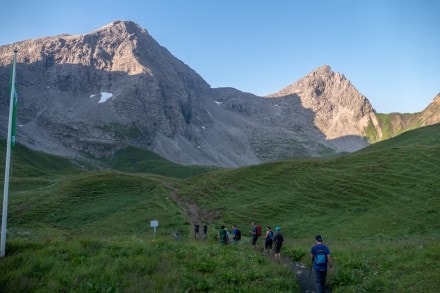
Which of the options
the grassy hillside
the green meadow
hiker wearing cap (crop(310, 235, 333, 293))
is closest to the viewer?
hiker wearing cap (crop(310, 235, 333, 293))

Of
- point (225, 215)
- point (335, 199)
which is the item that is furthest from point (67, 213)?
point (335, 199)

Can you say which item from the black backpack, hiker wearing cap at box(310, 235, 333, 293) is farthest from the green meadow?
the black backpack

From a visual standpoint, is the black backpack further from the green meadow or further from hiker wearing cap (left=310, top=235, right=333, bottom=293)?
the green meadow

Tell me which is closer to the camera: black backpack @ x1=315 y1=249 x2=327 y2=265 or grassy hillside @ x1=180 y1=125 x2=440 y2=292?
black backpack @ x1=315 y1=249 x2=327 y2=265

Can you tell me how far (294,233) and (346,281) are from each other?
28.9 meters

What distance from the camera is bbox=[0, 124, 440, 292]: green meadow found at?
56.6 ft

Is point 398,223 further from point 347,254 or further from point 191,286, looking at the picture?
point 191,286

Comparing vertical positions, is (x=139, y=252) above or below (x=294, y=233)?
above

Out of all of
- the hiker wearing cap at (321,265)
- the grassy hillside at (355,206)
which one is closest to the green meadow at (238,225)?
the grassy hillside at (355,206)

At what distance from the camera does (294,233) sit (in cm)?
4716

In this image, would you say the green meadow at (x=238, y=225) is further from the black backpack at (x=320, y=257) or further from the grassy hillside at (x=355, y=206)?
the black backpack at (x=320, y=257)

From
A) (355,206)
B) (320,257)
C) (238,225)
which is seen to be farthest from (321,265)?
(355,206)

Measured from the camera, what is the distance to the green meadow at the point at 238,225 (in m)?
17.2

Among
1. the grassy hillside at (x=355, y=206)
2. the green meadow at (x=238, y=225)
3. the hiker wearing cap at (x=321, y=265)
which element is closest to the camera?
the hiker wearing cap at (x=321, y=265)
